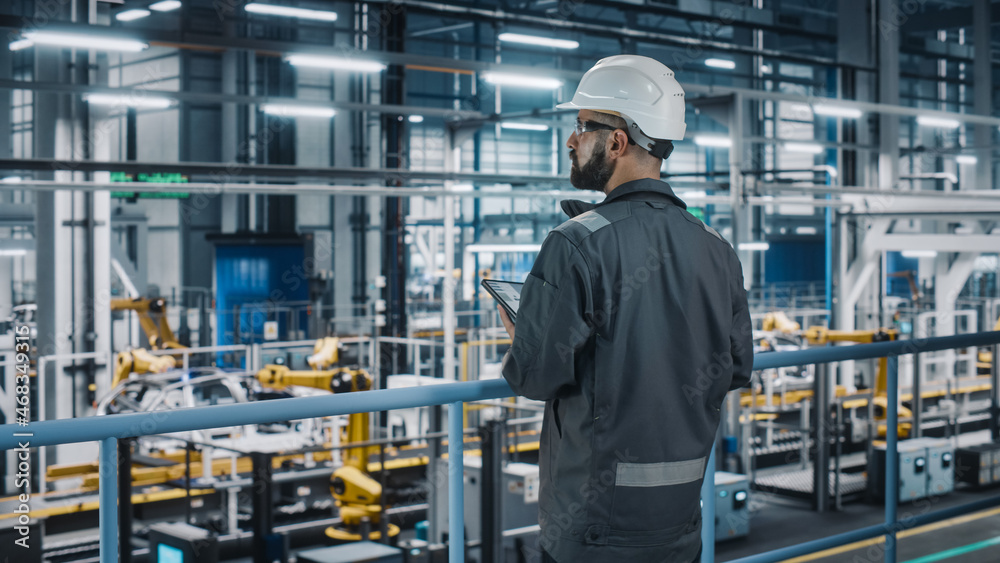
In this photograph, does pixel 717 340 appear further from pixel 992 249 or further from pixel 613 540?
pixel 992 249

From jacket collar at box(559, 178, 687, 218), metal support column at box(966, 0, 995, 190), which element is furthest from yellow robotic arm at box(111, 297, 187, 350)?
metal support column at box(966, 0, 995, 190)

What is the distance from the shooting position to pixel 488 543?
5465 millimetres

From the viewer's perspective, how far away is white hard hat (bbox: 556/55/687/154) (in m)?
1.64

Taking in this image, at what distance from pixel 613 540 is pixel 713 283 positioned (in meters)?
0.49

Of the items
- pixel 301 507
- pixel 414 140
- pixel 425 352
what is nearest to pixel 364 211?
pixel 425 352

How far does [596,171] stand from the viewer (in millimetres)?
1665

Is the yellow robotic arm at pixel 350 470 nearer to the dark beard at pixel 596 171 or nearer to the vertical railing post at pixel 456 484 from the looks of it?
the vertical railing post at pixel 456 484

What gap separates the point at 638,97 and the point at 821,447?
7.56 m

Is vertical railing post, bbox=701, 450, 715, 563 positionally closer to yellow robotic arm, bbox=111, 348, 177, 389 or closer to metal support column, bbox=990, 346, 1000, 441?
yellow robotic arm, bbox=111, 348, 177, 389

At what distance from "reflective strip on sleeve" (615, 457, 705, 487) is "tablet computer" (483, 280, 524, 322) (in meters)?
0.33

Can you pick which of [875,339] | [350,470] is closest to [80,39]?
[350,470]

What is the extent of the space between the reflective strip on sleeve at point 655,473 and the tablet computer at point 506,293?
Result: 33cm

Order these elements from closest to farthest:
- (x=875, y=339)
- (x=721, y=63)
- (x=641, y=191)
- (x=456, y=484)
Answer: (x=641, y=191), (x=456, y=484), (x=875, y=339), (x=721, y=63)

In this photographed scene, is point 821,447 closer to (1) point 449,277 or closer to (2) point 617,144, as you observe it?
(1) point 449,277
